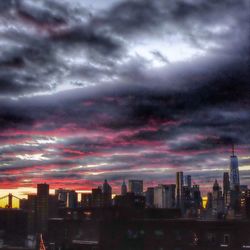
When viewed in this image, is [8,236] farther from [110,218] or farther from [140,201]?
[110,218]

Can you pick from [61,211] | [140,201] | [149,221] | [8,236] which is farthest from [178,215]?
[8,236]

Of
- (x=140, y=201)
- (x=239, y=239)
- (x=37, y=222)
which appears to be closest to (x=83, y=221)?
(x=140, y=201)

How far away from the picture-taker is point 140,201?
5281 inches

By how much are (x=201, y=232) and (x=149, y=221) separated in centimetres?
1390

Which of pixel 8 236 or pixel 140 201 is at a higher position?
pixel 140 201

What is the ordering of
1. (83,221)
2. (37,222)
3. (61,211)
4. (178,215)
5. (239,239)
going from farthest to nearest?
(37,222)
(61,211)
(178,215)
(83,221)
(239,239)

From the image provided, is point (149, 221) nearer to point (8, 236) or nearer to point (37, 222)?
point (8, 236)

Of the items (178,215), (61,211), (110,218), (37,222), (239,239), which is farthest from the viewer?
(37,222)

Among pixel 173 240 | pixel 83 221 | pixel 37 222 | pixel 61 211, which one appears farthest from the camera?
pixel 37 222

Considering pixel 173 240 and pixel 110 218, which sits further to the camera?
pixel 110 218

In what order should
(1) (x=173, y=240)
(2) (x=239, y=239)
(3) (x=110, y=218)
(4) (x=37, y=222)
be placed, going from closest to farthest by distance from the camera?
(2) (x=239, y=239) → (1) (x=173, y=240) → (3) (x=110, y=218) → (4) (x=37, y=222)

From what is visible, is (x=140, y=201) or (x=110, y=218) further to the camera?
(x=140, y=201)

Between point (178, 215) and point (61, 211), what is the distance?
3843 centimetres

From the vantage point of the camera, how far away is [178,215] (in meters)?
127
